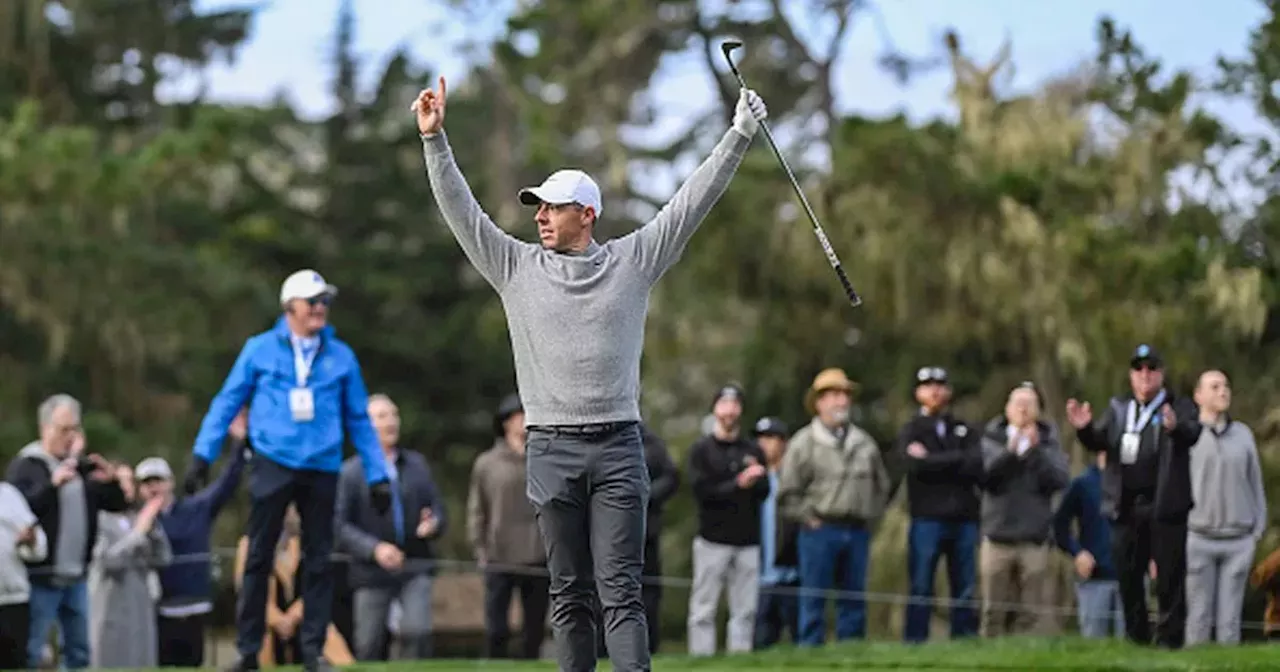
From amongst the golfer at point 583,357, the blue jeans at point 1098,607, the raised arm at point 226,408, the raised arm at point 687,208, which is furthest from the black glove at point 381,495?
the blue jeans at point 1098,607

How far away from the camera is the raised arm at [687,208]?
8836mm

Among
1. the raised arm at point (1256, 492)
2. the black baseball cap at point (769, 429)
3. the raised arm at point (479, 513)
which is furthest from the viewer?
the black baseball cap at point (769, 429)

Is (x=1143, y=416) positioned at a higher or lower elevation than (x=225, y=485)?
higher

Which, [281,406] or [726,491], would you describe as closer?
[281,406]

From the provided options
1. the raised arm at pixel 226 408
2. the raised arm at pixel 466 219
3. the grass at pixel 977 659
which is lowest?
the grass at pixel 977 659

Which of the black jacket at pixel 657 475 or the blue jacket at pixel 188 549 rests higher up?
the black jacket at pixel 657 475

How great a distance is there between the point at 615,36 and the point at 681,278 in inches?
172

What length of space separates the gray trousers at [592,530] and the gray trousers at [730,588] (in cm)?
759

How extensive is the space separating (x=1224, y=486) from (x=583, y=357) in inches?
280

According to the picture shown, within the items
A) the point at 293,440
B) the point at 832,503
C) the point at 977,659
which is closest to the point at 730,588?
the point at 832,503

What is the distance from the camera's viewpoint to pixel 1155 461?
13719 millimetres

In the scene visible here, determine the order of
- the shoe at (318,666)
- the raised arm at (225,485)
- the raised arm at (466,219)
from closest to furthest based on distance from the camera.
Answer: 1. the raised arm at (466,219)
2. the shoe at (318,666)
3. the raised arm at (225,485)

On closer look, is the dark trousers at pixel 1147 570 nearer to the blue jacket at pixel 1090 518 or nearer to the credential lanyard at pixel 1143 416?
the credential lanyard at pixel 1143 416

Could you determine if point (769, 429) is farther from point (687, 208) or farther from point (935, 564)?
point (687, 208)
